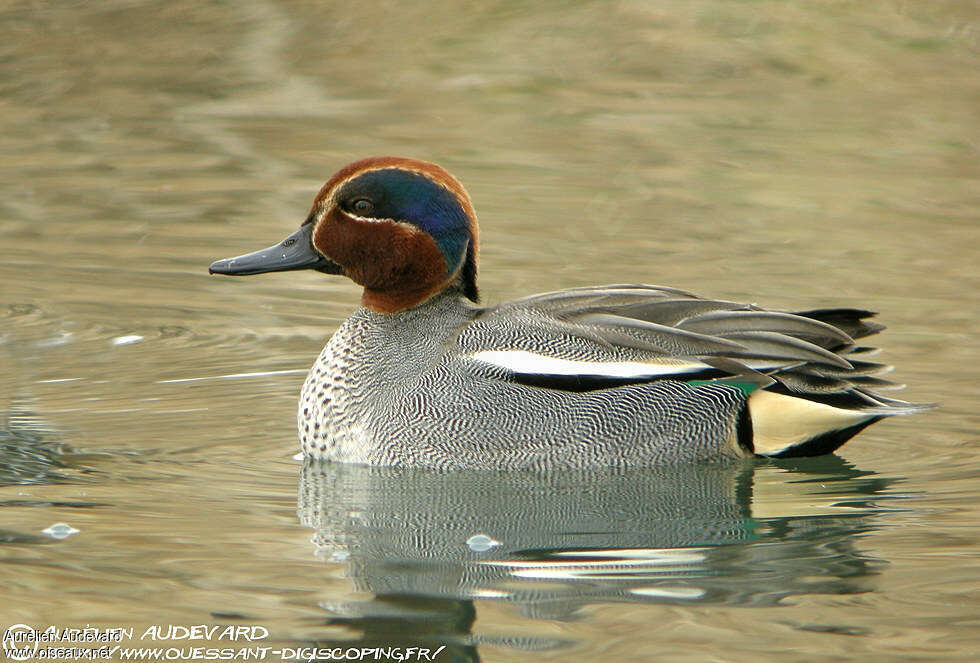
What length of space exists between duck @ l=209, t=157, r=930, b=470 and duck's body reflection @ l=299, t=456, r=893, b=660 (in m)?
0.12

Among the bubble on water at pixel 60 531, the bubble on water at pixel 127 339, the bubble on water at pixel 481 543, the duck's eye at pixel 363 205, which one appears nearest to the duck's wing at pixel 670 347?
the duck's eye at pixel 363 205

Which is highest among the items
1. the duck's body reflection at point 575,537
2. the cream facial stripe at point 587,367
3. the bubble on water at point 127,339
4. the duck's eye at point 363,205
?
the duck's eye at point 363,205

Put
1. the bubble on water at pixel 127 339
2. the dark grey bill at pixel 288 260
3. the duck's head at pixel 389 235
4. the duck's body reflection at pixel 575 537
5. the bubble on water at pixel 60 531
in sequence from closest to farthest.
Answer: the duck's body reflection at pixel 575 537 → the bubble on water at pixel 60 531 → the duck's head at pixel 389 235 → the dark grey bill at pixel 288 260 → the bubble on water at pixel 127 339

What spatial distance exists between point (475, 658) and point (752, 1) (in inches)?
511

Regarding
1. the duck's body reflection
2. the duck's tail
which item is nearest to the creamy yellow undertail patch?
the duck's tail

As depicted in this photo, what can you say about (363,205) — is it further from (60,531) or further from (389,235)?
(60,531)

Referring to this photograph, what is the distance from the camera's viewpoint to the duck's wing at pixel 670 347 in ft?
21.3

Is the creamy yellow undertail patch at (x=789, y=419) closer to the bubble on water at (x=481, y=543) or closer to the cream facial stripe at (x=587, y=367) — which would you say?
the cream facial stripe at (x=587, y=367)

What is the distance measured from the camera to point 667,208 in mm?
11391

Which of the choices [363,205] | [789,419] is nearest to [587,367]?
[789,419]

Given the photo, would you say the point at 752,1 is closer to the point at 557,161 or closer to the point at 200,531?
the point at 557,161

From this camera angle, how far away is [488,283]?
9.62m

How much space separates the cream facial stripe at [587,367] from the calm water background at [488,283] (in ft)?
1.45

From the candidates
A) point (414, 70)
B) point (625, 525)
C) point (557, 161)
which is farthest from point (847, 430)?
point (414, 70)
